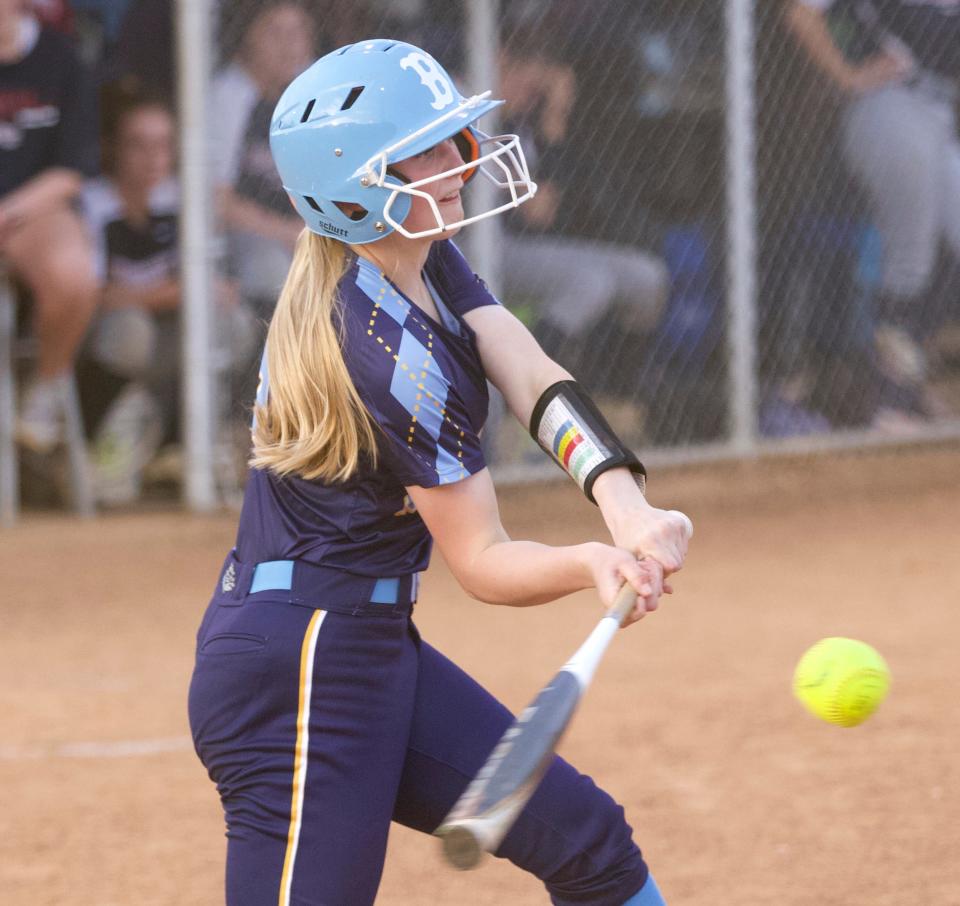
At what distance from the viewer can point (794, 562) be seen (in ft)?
21.4

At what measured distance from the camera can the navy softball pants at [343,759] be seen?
2244 mm

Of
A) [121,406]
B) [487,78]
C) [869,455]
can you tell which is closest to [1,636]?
[121,406]

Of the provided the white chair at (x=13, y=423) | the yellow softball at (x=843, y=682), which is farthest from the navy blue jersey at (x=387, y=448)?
the white chair at (x=13, y=423)

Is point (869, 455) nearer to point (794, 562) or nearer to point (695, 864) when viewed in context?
point (794, 562)

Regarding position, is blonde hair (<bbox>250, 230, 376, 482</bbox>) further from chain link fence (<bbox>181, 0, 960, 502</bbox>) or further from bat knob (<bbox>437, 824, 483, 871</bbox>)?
chain link fence (<bbox>181, 0, 960, 502</bbox>)

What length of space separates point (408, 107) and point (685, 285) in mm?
5838

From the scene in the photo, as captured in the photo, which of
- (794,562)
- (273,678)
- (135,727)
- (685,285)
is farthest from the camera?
(685,285)

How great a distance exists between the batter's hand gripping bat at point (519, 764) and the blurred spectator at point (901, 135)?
660 cm

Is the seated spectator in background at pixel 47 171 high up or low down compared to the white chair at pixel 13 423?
up

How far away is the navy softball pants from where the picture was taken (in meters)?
2.24

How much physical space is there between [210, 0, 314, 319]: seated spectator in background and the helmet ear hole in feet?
15.6

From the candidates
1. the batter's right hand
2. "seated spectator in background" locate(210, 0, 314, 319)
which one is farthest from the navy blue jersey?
"seated spectator in background" locate(210, 0, 314, 319)

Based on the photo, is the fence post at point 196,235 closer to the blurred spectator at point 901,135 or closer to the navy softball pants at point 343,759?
the blurred spectator at point 901,135

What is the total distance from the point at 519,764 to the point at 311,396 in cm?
61
